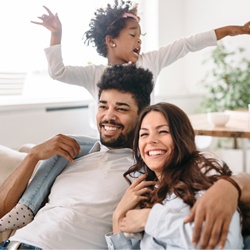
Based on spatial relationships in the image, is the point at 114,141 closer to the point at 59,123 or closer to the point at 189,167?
the point at 189,167

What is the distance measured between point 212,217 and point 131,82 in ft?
2.18

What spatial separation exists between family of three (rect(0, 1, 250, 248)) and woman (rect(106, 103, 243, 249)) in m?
0.05

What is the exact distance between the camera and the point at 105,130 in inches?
54.2

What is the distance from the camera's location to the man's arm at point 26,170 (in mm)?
1398

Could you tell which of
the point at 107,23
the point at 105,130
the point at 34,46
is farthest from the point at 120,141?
the point at 34,46

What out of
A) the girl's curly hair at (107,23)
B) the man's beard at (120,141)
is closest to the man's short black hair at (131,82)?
the man's beard at (120,141)

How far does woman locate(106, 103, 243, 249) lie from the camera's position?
3.02 feet

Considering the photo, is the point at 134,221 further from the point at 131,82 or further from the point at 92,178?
the point at 131,82

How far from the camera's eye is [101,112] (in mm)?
1401

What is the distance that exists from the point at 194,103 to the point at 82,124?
1382 mm

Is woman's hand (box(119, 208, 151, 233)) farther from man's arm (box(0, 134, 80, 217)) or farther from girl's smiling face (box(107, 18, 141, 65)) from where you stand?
girl's smiling face (box(107, 18, 141, 65))

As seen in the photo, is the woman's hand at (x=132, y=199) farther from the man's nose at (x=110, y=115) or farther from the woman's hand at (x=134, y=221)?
the man's nose at (x=110, y=115)

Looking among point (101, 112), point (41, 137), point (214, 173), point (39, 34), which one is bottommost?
point (41, 137)

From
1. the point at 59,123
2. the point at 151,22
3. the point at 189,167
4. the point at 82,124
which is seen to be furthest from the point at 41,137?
the point at 189,167
